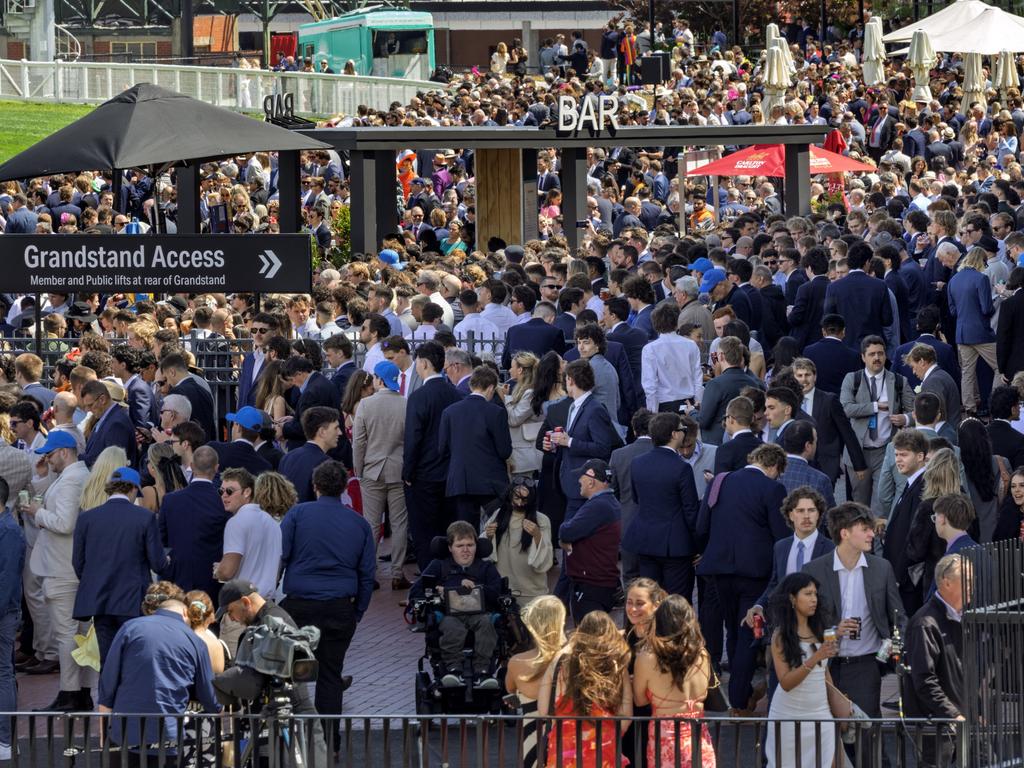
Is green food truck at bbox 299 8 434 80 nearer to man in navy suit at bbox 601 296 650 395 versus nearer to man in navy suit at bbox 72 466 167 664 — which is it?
man in navy suit at bbox 601 296 650 395

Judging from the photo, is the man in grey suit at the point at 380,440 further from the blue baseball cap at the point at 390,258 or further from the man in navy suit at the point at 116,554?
the blue baseball cap at the point at 390,258

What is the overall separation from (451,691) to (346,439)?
3.96m

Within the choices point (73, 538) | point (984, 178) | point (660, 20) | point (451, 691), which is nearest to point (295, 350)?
point (73, 538)

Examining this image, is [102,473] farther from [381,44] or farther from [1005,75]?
[381,44]

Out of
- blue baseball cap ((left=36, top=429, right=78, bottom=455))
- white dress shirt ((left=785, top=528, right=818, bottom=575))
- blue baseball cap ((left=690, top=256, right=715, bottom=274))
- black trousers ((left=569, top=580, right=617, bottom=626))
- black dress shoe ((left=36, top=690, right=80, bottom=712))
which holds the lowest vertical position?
black dress shoe ((left=36, top=690, right=80, bottom=712))

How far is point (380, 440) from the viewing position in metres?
13.5

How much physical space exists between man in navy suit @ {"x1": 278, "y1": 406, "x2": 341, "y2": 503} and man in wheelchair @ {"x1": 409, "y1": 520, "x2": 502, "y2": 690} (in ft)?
5.54

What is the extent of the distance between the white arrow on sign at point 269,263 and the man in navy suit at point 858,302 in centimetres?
458

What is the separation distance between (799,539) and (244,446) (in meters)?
3.79

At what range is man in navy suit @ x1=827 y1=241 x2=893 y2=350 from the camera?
1549 centimetres

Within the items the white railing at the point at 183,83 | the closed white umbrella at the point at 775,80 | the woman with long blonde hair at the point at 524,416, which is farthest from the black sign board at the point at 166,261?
the white railing at the point at 183,83

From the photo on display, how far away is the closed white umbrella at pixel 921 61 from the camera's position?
32219mm

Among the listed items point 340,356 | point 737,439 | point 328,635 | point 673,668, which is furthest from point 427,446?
point 673,668

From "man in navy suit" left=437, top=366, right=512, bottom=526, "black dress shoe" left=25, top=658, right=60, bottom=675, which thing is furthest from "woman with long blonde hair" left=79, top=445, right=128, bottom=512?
"man in navy suit" left=437, top=366, right=512, bottom=526
